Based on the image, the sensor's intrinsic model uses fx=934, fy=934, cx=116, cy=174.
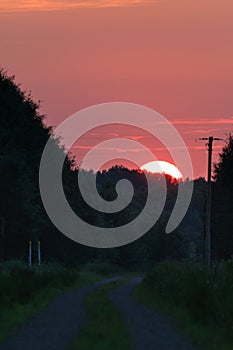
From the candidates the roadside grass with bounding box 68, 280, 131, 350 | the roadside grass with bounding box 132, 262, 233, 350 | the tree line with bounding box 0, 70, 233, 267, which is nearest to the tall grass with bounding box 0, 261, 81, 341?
the roadside grass with bounding box 68, 280, 131, 350

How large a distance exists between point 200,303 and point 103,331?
631cm

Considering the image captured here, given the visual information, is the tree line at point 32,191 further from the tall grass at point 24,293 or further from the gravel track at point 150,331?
the gravel track at point 150,331

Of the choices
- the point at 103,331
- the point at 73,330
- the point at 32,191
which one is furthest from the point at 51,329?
the point at 32,191

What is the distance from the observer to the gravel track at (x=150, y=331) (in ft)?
69.6

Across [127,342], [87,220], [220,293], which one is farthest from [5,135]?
[127,342]

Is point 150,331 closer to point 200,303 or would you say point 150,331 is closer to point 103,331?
point 103,331

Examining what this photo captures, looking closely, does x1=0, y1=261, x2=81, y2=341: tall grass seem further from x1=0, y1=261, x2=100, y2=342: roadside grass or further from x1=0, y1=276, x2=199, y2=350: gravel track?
x1=0, y1=276, x2=199, y2=350: gravel track

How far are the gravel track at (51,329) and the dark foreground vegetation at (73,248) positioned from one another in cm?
68

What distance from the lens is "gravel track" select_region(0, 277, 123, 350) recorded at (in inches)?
826

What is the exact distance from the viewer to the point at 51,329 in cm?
2508

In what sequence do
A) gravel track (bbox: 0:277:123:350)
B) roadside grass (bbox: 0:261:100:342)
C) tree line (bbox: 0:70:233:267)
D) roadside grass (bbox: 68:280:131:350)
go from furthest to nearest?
1. tree line (bbox: 0:70:233:267)
2. roadside grass (bbox: 0:261:100:342)
3. gravel track (bbox: 0:277:123:350)
4. roadside grass (bbox: 68:280:131:350)

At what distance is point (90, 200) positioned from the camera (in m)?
123

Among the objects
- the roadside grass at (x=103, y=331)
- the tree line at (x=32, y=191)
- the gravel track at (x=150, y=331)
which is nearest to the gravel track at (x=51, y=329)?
the roadside grass at (x=103, y=331)

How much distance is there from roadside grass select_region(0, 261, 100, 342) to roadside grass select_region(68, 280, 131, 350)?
76.3 inches
